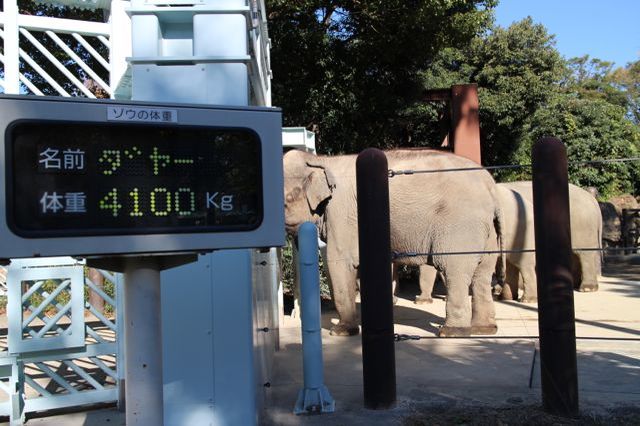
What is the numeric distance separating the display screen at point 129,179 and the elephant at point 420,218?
5271 millimetres

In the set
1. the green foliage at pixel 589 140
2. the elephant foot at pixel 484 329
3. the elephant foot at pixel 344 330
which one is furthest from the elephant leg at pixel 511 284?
the green foliage at pixel 589 140

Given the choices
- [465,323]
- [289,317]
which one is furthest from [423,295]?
[465,323]

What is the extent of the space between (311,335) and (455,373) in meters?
1.72

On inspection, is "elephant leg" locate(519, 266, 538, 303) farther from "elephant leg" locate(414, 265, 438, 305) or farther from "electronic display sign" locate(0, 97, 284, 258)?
"electronic display sign" locate(0, 97, 284, 258)

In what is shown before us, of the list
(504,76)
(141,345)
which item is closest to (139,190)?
(141,345)

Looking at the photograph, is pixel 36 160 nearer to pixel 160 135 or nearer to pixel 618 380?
pixel 160 135

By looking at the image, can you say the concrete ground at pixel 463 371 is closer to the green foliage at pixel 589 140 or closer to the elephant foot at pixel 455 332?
the elephant foot at pixel 455 332

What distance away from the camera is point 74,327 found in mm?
4906

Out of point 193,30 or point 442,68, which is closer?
point 193,30

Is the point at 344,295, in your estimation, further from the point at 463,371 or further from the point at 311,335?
the point at 311,335

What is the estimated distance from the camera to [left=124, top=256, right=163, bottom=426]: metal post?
7.82ft

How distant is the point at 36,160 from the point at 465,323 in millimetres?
6221

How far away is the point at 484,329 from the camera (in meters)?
7.81

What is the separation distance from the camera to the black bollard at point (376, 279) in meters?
4.65
